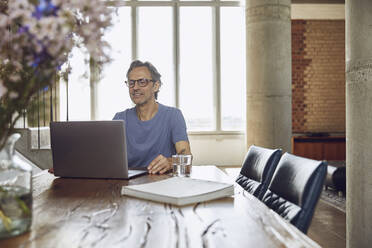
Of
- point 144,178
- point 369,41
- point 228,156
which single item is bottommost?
point 228,156

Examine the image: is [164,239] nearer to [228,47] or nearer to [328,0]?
[228,47]

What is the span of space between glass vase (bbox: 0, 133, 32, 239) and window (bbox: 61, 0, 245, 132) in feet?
19.9

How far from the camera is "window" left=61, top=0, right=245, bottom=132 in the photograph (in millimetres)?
6797

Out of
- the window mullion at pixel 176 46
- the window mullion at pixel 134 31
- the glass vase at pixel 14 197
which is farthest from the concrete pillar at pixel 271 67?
the glass vase at pixel 14 197

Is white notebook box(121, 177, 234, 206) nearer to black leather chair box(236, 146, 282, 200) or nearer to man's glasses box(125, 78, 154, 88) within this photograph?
black leather chair box(236, 146, 282, 200)

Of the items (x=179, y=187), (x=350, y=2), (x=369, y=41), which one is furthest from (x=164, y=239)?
(x=350, y=2)

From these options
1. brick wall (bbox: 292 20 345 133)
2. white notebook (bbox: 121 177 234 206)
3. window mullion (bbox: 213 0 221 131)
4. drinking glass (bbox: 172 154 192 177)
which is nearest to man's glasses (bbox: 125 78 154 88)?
drinking glass (bbox: 172 154 192 177)

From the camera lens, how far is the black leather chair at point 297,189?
3.52ft

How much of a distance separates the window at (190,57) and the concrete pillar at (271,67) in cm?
224

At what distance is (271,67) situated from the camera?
4.56 m

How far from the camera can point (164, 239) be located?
2.45ft

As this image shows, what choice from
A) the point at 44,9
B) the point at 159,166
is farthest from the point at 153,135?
the point at 44,9

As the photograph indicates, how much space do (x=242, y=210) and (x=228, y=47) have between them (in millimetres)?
6267

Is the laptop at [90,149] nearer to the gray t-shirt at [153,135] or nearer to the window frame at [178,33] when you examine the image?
the gray t-shirt at [153,135]
